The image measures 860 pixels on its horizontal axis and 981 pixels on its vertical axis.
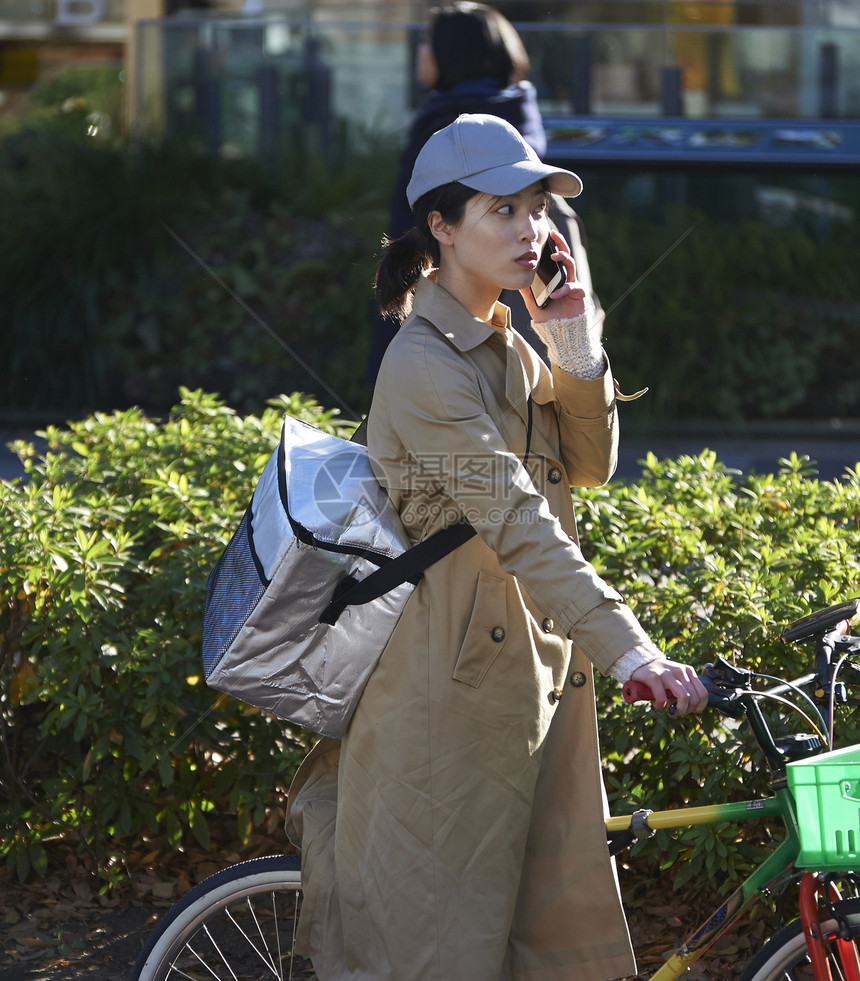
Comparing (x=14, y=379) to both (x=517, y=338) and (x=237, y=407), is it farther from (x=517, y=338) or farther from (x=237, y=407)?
(x=517, y=338)

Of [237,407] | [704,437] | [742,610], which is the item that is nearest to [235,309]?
[237,407]

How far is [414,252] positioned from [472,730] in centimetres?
91

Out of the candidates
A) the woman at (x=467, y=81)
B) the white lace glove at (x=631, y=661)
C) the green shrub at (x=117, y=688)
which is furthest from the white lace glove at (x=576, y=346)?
the woman at (x=467, y=81)

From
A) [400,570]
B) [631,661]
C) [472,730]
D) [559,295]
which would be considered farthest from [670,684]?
[559,295]

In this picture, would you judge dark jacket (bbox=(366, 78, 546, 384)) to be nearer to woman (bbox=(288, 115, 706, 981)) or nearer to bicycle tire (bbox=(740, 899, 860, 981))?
woman (bbox=(288, 115, 706, 981))

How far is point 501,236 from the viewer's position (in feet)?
7.30

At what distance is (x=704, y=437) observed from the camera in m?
8.95

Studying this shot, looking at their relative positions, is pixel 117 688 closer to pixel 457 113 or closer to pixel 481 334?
pixel 481 334

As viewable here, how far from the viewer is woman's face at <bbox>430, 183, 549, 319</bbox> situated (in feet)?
7.29

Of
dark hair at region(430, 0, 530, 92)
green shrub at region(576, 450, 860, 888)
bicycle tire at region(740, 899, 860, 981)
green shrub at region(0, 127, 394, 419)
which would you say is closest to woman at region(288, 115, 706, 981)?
bicycle tire at region(740, 899, 860, 981)

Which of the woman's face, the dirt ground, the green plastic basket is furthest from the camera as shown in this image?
the dirt ground

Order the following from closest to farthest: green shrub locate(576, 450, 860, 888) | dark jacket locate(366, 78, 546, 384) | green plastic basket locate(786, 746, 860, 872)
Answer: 1. green plastic basket locate(786, 746, 860, 872)
2. green shrub locate(576, 450, 860, 888)
3. dark jacket locate(366, 78, 546, 384)

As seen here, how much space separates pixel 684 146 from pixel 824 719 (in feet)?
28.1

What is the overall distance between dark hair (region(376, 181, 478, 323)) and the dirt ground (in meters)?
1.72
